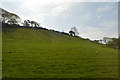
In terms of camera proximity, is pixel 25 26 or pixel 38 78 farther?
pixel 25 26

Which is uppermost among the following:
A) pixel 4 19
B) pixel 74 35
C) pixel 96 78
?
pixel 4 19

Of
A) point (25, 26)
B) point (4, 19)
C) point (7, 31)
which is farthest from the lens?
point (25, 26)

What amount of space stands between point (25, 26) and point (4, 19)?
40.1 feet

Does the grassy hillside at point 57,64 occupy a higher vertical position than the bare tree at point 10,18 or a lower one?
lower

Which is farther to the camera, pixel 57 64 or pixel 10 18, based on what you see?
pixel 10 18

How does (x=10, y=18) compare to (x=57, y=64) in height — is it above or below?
above

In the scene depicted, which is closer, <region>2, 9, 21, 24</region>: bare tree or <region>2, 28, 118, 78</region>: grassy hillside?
<region>2, 28, 118, 78</region>: grassy hillside

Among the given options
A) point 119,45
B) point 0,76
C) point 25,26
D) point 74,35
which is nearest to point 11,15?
point 25,26

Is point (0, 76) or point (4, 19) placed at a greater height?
point (4, 19)

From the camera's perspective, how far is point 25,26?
273ft

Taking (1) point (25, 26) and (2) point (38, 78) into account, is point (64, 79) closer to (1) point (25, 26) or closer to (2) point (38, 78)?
(2) point (38, 78)

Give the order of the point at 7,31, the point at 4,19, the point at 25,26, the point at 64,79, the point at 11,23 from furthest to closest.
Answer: the point at 25,26 → the point at 11,23 → the point at 4,19 → the point at 7,31 → the point at 64,79

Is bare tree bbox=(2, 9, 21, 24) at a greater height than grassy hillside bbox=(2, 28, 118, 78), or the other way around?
bare tree bbox=(2, 9, 21, 24)

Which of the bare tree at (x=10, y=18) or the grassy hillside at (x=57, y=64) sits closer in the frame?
the grassy hillside at (x=57, y=64)
